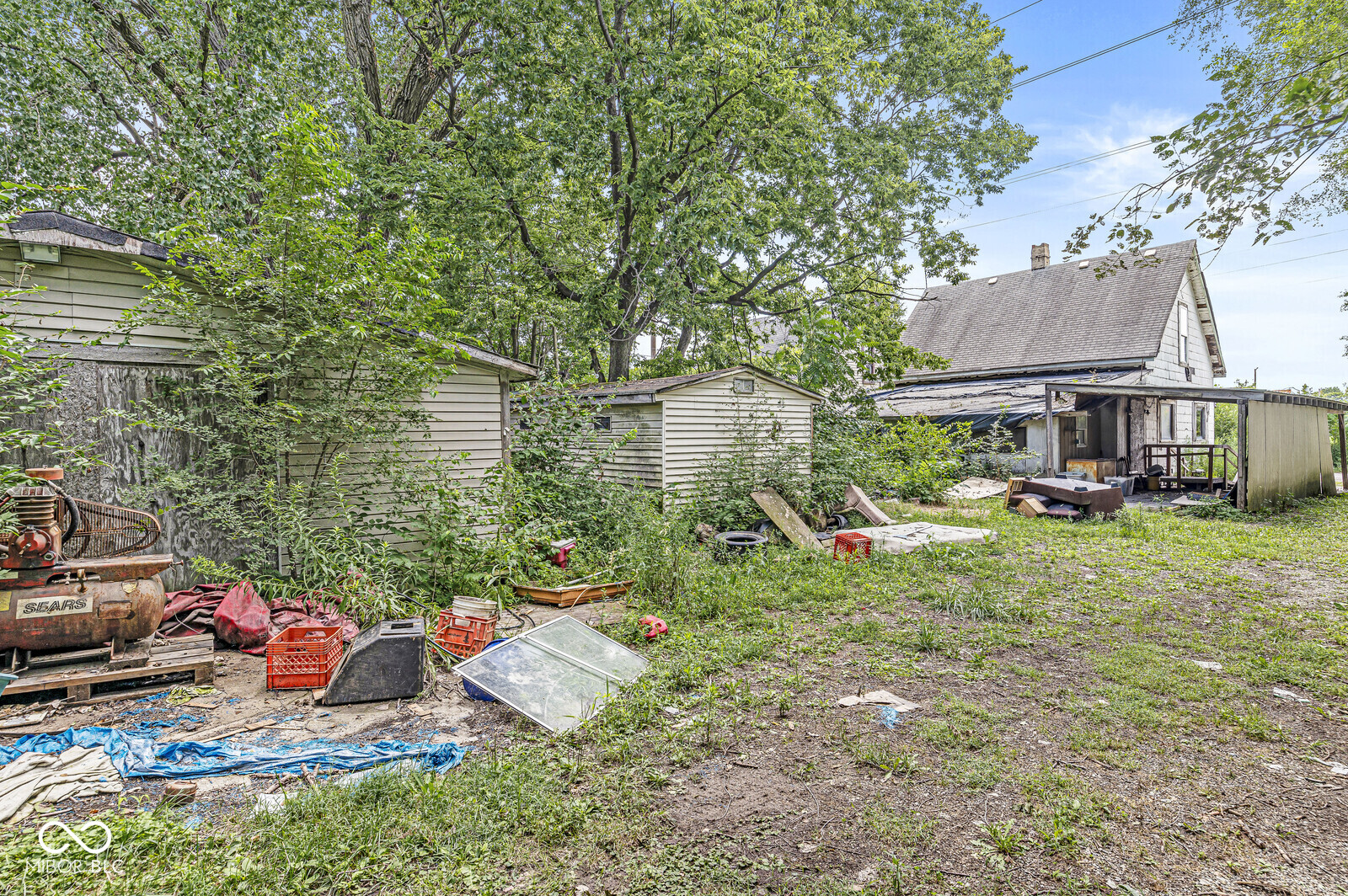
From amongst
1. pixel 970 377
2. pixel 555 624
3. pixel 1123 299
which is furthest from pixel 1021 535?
pixel 1123 299

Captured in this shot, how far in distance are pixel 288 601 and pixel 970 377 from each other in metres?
19.3

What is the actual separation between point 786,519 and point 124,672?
7208mm

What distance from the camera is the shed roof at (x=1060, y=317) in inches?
674

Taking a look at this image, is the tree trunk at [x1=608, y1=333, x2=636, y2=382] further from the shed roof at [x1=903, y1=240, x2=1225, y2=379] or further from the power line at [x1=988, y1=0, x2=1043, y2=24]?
the power line at [x1=988, y1=0, x2=1043, y2=24]

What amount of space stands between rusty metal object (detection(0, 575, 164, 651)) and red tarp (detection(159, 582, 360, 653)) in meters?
0.58

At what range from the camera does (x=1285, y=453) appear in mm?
12328

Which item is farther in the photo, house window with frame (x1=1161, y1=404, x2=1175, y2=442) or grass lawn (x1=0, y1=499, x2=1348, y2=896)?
house window with frame (x1=1161, y1=404, x2=1175, y2=442)

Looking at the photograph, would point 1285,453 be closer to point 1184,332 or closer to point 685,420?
point 1184,332

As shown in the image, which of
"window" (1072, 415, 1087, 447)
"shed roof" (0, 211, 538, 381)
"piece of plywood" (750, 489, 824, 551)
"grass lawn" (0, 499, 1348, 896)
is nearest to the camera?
"grass lawn" (0, 499, 1348, 896)

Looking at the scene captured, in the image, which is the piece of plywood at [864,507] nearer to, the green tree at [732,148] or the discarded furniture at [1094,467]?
the green tree at [732,148]

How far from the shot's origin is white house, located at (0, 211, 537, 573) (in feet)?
15.7

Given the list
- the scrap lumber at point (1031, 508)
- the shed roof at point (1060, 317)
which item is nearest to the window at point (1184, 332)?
the shed roof at point (1060, 317)

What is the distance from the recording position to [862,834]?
259 centimetres

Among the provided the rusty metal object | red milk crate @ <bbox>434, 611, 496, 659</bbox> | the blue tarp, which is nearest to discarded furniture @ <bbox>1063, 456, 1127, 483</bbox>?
red milk crate @ <bbox>434, 611, 496, 659</bbox>
